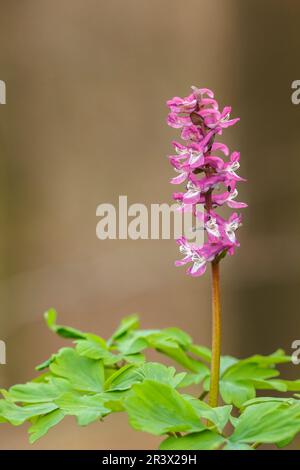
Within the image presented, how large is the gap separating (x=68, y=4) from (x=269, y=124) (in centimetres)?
92

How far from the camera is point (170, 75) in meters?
2.49

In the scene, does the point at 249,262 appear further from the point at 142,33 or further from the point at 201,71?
the point at 142,33

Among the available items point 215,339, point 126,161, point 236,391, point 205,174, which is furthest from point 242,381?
point 126,161

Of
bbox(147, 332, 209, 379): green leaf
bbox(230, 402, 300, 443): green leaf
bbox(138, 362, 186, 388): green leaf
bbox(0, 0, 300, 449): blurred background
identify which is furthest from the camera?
bbox(0, 0, 300, 449): blurred background

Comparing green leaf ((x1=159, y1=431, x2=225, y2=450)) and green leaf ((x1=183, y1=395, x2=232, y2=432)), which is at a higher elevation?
green leaf ((x1=183, y1=395, x2=232, y2=432))

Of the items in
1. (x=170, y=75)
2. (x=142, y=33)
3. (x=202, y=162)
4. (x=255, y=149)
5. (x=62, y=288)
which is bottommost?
(x=62, y=288)

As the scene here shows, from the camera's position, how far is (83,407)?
560 mm

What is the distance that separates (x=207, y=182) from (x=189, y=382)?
285 mm

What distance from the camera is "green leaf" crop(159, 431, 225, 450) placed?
0.49 metres

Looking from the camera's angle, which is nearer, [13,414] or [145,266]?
[13,414]

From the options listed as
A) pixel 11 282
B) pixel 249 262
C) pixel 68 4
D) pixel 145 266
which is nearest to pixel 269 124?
pixel 249 262

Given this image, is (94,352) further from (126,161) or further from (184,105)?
(126,161)

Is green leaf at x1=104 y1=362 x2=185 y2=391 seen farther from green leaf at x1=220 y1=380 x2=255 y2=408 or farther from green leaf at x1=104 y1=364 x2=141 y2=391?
green leaf at x1=220 y1=380 x2=255 y2=408

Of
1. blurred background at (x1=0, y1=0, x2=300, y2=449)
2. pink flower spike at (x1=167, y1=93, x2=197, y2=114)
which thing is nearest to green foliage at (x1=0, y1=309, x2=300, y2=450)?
pink flower spike at (x1=167, y1=93, x2=197, y2=114)
